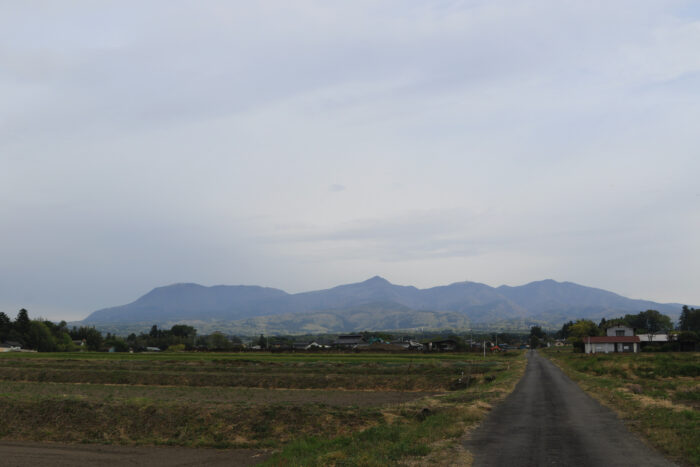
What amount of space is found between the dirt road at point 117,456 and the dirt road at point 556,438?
35.0 ft

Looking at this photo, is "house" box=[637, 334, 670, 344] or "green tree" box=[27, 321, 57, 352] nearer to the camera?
"house" box=[637, 334, 670, 344]

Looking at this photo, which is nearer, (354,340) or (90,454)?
(90,454)

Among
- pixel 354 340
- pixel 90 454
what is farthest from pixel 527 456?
pixel 354 340

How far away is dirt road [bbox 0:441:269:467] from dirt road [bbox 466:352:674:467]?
1068 cm

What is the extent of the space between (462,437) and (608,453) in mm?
5673

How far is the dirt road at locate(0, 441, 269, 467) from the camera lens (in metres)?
24.0

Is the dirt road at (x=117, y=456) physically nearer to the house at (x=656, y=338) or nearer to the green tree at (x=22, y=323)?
the house at (x=656, y=338)

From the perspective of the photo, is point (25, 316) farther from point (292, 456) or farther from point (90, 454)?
point (292, 456)

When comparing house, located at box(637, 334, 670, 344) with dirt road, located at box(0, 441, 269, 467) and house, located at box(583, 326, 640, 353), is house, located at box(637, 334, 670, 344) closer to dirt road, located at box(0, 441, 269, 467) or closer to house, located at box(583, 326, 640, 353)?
house, located at box(583, 326, 640, 353)

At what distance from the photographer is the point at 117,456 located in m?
25.6

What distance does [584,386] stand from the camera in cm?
4509

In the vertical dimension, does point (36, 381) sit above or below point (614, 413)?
below

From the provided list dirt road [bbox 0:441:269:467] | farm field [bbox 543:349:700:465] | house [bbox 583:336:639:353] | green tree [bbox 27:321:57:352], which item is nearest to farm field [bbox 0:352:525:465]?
dirt road [bbox 0:441:269:467]

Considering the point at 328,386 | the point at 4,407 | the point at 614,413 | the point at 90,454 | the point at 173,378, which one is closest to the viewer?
the point at 90,454
